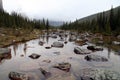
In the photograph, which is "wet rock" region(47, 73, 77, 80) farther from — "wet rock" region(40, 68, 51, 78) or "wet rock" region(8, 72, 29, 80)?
"wet rock" region(8, 72, 29, 80)

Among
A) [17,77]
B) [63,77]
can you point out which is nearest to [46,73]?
[63,77]

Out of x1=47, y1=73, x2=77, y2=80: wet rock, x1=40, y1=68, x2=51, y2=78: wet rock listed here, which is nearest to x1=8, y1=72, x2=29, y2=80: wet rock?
x1=40, y1=68, x2=51, y2=78: wet rock

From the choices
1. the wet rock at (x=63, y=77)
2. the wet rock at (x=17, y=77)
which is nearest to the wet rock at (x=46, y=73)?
the wet rock at (x=63, y=77)

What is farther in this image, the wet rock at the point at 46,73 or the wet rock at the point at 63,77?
the wet rock at the point at 46,73

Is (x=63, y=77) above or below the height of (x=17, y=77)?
below

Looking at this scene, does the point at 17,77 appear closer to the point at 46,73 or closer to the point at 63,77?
the point at 46,73

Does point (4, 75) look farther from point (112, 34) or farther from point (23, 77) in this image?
point (112, 34)

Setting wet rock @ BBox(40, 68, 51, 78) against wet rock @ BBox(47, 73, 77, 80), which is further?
wet rock @ BBox(40, 68, 51, 78)

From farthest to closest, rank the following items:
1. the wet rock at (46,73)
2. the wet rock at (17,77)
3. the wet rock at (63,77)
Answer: the wet rock at (46,73) → the wet rock at (63,77) → the wet rock at (17,77)

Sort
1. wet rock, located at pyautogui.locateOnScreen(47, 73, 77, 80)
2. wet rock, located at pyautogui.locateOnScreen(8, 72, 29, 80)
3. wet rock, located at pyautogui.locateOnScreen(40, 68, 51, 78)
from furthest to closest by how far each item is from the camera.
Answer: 1. wet rock, located at pyautogui.locateOnScreen(40, 68, 51, 78)
2. wet rock, located at pyautogui.locateOnScreen(47, 73, 77, 80)
3. wet rock, located at pyautogui.locateOnScreen(8, 72, 29, 80)

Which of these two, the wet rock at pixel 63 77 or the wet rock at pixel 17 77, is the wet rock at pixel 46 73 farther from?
the wet rock at pixel 17 77

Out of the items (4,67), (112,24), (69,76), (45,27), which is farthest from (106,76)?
(45,27)

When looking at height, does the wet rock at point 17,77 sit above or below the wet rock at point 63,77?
above

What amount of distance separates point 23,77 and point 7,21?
85.2m
